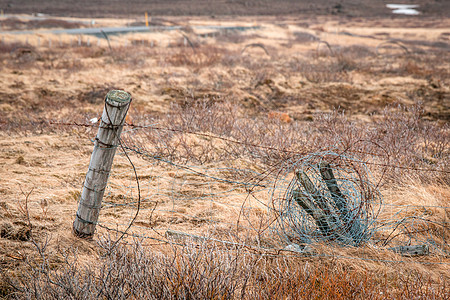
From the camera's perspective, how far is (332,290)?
2588 mm

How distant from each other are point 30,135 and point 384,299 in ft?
19.7

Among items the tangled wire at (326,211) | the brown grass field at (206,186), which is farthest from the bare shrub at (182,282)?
the tangled wire at (326,211)

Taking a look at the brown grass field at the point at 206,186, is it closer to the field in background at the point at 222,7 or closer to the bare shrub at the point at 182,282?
the bare shrub at the point at 182,282

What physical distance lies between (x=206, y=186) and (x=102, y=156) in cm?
211

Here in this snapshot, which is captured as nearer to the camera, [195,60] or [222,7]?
[195,60]

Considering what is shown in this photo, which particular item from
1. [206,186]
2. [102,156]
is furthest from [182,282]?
[206,186]

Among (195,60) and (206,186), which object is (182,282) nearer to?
(206,186)

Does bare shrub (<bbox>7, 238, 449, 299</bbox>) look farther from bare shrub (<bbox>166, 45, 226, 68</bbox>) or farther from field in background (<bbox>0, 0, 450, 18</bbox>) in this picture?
field in background (<bbox>0, 0, 450, 18</bbox>)

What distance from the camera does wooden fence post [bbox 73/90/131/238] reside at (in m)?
2.71

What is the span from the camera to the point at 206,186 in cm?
479

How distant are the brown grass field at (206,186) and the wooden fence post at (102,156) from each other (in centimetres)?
20

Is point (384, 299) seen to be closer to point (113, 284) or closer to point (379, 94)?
point (113, 284)

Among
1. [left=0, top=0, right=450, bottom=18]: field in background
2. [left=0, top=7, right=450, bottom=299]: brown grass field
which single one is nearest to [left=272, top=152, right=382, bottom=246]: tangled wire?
[left=0, top=7, right=450, bottom=299]: brown grass field

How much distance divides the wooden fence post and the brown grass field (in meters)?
0.20
